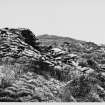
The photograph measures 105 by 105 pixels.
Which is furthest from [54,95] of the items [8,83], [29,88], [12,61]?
[12,61]

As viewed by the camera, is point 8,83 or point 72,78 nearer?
point 8,83

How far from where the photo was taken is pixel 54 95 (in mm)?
21469

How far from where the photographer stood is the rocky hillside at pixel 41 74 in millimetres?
20234

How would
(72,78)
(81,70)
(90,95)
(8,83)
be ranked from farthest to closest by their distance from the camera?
(81,70), (72,78), (90,95), (8,83)

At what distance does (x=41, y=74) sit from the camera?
24547 mm

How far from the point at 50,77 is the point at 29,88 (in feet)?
14.2

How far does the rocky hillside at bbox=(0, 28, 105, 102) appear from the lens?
2023cm

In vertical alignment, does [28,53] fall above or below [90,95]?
above

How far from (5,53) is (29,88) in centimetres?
671

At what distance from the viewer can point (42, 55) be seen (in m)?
27.6

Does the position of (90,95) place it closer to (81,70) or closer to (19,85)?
(81,70)

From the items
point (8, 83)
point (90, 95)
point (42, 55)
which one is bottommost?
point (90, 95)

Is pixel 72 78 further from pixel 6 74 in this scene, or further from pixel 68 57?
pixel 6 74

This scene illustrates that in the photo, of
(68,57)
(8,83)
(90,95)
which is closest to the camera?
(8,83)
